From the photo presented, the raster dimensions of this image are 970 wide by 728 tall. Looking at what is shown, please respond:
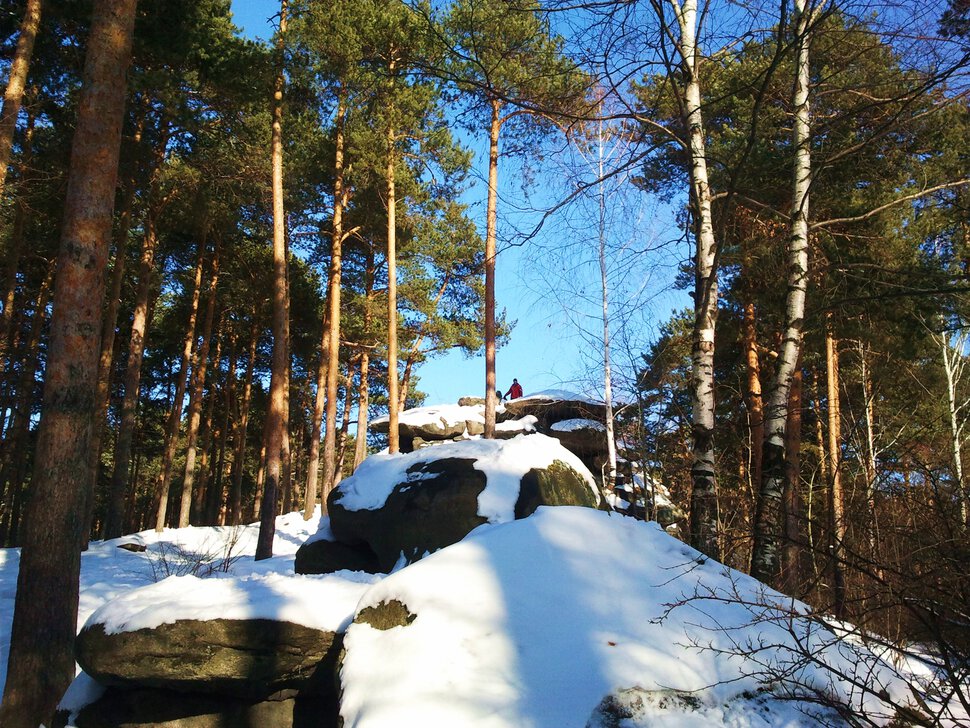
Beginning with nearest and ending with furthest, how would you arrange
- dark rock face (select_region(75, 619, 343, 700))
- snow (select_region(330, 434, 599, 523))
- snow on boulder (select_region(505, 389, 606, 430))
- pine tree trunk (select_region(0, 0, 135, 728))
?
dark rock face (select_region(75, 619, 343, 700)), pine tree trunk (select_region(0, 0, 135, 728)), snow (select_region(330, 434, 599, 523)), snow on boulder (select_region(505, 389, 606, 430))

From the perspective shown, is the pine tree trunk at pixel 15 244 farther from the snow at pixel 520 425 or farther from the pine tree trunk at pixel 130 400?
the snow at pixel 520 425

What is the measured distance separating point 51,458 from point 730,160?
304 inches

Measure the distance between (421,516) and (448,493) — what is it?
0.45 metres

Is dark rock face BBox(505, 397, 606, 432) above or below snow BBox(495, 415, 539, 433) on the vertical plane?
above

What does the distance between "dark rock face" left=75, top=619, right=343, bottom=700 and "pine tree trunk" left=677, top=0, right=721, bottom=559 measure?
8.86ft

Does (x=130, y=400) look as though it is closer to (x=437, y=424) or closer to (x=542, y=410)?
(x=437, y=424)

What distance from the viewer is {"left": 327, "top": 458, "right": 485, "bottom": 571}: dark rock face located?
7695 millimetres

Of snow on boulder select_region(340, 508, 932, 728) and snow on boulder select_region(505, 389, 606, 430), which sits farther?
snow on boulder select_region(505, 389, 606, 430)

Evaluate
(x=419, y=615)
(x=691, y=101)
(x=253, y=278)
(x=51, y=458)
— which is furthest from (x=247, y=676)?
(x=253, y=278)

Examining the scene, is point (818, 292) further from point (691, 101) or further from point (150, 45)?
point (150, 45)

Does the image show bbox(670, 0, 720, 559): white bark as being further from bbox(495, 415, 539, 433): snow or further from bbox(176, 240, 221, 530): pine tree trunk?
bbox(176, 240, 221, 530): pine tree trunk

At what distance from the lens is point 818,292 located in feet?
21.1

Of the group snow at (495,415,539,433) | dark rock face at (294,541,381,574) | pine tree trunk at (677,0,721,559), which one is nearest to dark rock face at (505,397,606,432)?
snow at (495,415,539,433)

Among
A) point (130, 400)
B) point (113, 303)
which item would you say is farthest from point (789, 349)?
point (130, 400)
